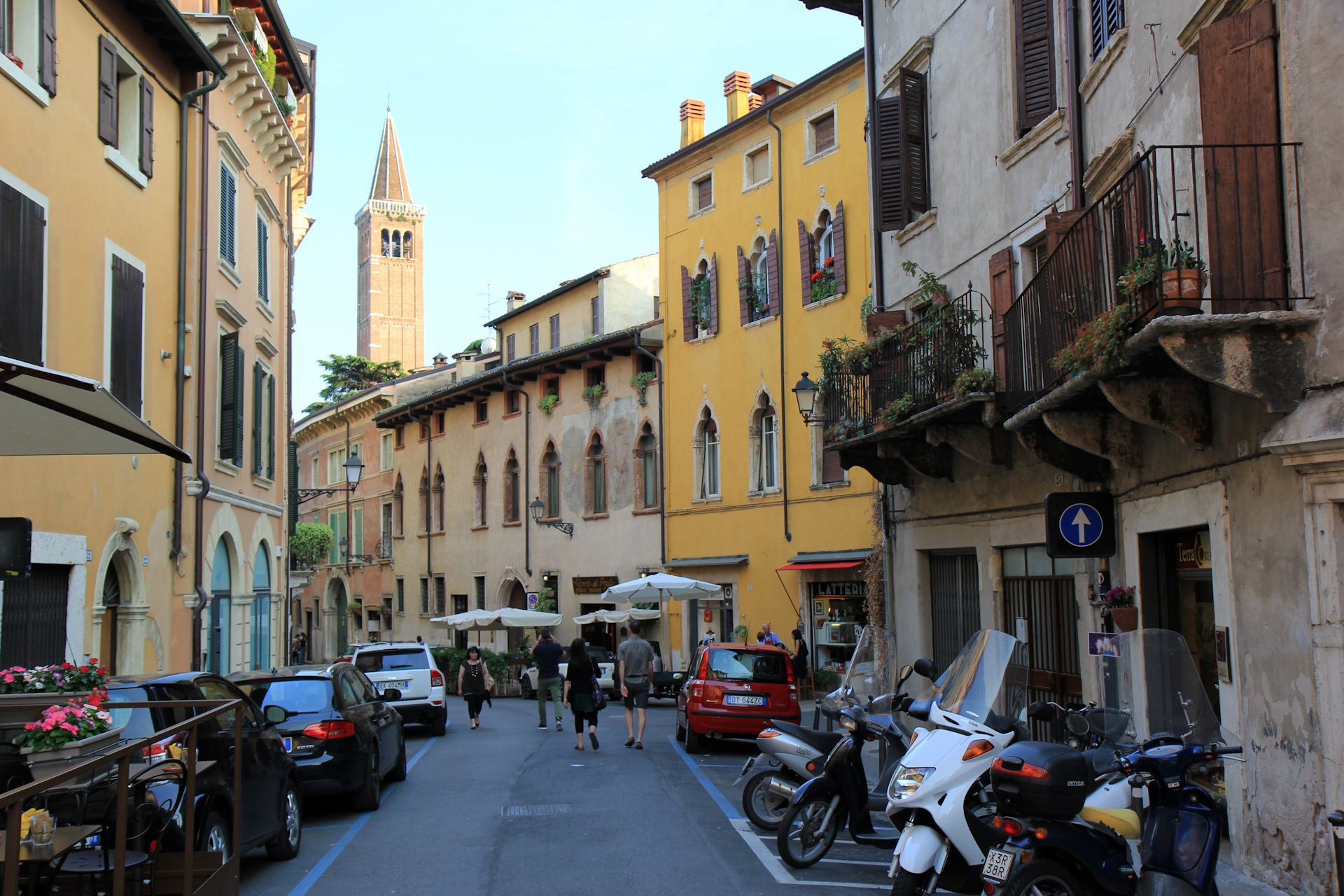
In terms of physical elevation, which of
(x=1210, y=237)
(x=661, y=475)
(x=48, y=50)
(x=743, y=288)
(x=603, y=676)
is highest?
(x=743, y=288)

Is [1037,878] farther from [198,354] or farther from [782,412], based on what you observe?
[782,412]

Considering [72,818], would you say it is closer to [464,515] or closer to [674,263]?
[674,263]

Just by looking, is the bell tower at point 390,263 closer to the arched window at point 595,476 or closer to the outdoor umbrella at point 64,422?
the arched window at point 595,476

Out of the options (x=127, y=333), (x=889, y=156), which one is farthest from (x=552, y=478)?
(x=127, y=333)

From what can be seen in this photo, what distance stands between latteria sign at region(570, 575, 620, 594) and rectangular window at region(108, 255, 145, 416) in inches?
788

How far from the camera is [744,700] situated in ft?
53.2

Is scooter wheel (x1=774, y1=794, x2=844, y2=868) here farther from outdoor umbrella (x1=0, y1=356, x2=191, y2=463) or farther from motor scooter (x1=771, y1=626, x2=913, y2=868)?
outdoor umbrella (x1=0, y1=356, x2=191, y2=463)

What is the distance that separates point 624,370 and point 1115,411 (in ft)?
80.0

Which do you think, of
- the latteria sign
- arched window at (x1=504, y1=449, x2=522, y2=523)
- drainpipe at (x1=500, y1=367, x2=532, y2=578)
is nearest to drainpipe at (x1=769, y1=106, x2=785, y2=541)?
the latteria sign

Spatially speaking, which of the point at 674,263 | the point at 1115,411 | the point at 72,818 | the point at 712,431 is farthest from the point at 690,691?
the point at 674,263

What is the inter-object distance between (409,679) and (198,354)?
252 inches

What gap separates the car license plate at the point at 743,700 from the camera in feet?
53.1

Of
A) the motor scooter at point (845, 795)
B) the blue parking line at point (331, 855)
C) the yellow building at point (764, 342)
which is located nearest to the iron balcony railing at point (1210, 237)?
the motor scooter at point (845, 795)

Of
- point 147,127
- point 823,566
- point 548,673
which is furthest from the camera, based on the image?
point 823,566
